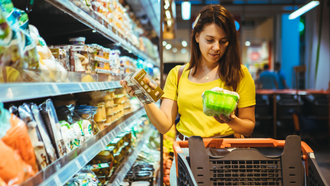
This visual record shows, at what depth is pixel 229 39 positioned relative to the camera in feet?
4.92

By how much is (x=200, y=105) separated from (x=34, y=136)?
2.68 ft

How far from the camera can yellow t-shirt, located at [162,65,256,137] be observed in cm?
146

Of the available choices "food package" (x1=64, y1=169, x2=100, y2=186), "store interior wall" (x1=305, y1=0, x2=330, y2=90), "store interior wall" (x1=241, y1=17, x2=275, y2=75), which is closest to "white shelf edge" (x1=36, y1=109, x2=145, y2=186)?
"food package" (x1=64, y1=169, x2=100, y2=186)

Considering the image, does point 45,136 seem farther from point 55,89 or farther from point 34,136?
point 55,89

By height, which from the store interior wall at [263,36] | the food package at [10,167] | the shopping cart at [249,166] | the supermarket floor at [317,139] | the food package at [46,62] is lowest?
the supermarket floor at [317,139]

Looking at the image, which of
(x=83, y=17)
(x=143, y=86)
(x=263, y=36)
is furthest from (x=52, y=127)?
(x=263, y=36)

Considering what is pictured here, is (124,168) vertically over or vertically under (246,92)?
under

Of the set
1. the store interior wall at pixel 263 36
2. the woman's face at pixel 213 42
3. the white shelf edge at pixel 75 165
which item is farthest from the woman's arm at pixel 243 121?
the store interior wall at pixel 263 36

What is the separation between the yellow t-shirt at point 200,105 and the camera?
57.7 inches

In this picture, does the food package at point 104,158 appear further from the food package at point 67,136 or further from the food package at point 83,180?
the food package at point 67,136

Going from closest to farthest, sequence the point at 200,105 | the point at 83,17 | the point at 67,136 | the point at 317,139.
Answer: the point at 67,136
the point at 83,17
the point at 200,105
the point at 317,139

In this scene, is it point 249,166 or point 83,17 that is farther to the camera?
point 83,17

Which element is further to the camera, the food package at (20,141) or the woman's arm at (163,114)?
the woman's arm at (163,114)

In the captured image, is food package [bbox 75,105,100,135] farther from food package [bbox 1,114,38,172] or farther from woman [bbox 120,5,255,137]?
food package [bbox 1,114,38,172]
